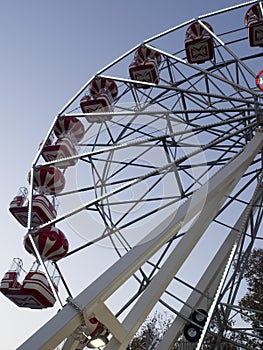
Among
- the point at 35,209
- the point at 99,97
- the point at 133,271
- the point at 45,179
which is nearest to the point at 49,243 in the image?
the point at 35,209

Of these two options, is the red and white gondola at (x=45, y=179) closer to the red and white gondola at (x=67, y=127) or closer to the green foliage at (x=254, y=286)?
the red and white gondola at (x=67, y=127)

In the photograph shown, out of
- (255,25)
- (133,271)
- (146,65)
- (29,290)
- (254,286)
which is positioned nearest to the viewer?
(133,271)

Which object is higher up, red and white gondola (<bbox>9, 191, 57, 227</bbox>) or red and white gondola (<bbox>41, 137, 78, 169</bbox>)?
red and white gondola (<bbox>41, 137, 78, 169</bbox>)

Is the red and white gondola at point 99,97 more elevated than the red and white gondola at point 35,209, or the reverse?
the red and white gondola at point 99,97

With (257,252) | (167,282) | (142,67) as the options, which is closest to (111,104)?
(142,67)

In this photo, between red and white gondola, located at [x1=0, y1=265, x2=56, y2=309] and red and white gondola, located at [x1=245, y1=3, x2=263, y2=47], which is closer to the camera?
red and white gondola, located at [x1=0, y1=265, x2=56, y2=309]

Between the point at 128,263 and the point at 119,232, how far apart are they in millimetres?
4645

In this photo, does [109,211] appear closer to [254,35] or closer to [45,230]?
[45,230]

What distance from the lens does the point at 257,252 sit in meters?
21.2

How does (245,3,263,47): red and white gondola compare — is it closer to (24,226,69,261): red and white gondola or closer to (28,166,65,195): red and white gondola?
(28,166,65,195): red and white gondola

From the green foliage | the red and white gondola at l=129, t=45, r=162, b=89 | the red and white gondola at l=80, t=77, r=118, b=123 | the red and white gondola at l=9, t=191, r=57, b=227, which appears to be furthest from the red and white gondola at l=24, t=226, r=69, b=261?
the green foliage

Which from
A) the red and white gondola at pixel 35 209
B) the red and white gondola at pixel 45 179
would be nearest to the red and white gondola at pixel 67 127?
the red and white gondola at pixel 45 179

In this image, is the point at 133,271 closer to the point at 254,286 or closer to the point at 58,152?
the point at 58,152

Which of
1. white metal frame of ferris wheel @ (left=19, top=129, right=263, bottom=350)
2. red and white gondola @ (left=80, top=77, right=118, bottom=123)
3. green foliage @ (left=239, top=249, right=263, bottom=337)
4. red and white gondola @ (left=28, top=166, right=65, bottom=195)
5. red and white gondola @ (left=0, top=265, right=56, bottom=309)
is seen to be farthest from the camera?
green foliage @ (left=239, top=249, right=263, bottom=337)
